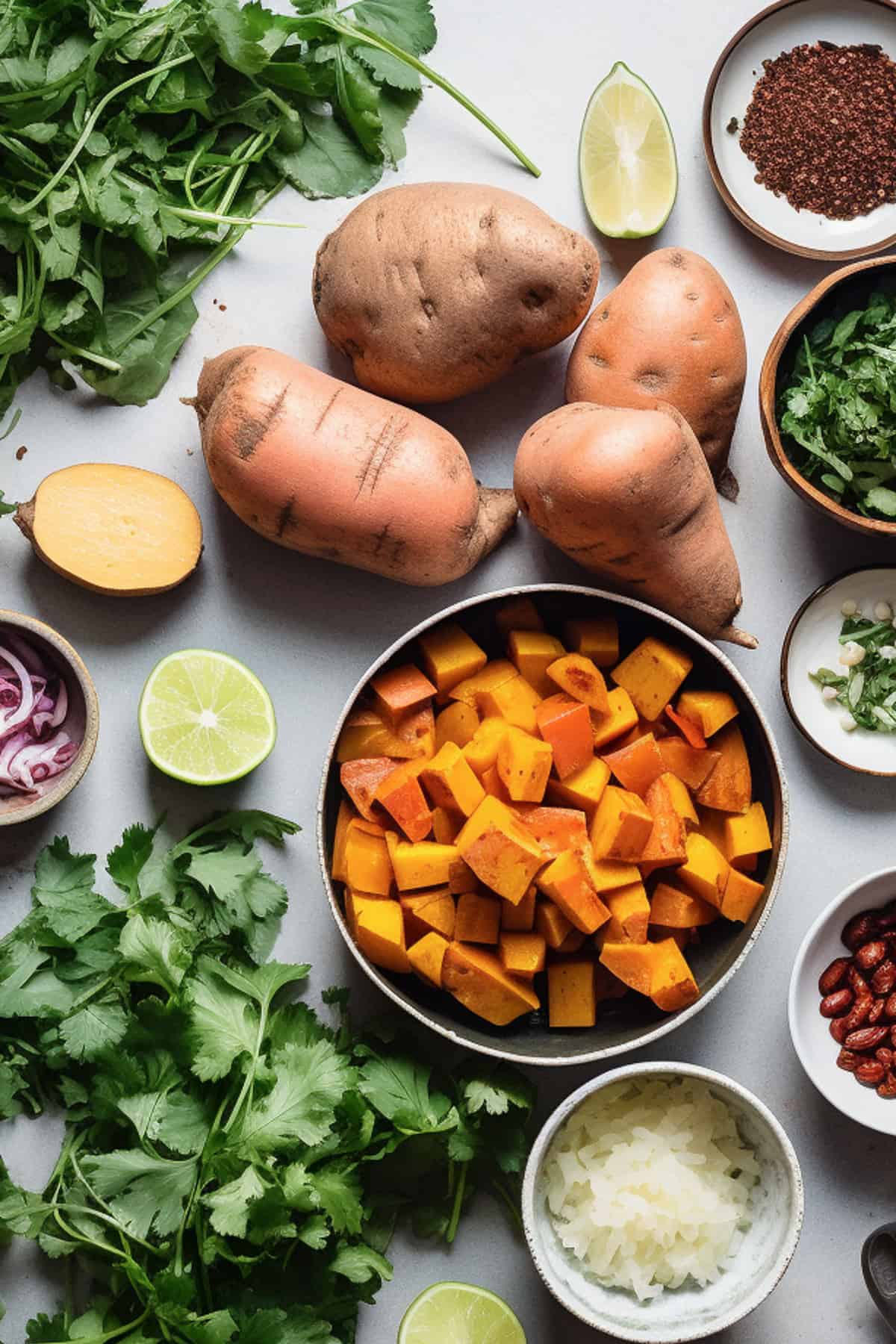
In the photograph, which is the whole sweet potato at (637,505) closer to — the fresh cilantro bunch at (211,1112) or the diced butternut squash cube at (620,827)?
the diced butternut squash cube at (620,827)

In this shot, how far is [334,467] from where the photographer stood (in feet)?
6.59

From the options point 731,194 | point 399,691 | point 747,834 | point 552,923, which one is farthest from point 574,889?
point 731,194

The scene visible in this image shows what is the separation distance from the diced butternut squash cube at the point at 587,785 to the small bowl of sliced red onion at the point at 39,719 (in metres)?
0.73

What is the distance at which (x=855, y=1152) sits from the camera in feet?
7.21

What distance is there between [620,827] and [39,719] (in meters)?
0.93

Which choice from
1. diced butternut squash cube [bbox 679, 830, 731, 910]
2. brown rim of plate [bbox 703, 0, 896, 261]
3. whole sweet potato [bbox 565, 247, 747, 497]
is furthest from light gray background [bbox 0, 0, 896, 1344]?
diced butternut squash cube [bbox 679, 830, 731, 910]

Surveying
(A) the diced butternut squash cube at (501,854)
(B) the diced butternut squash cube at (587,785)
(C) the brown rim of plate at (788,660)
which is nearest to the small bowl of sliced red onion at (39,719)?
(A) the diced butternut squash cube at (501,854)

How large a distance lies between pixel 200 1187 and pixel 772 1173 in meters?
0.86

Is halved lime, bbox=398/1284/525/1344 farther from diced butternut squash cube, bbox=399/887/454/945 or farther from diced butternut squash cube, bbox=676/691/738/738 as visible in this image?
diced butternut squash cube, bbox=676/691/738/738

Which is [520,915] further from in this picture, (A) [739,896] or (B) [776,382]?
(B) [776,382]

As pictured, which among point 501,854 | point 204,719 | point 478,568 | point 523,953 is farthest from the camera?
point 478,568

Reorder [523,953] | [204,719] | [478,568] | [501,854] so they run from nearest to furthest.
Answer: [501,854], [523,953], [204,719], [478,568]

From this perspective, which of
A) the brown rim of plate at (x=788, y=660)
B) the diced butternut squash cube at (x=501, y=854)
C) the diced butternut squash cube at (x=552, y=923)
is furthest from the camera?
the brown rim of plate at (x=788, y=660)

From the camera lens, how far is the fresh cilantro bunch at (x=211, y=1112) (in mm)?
1927
